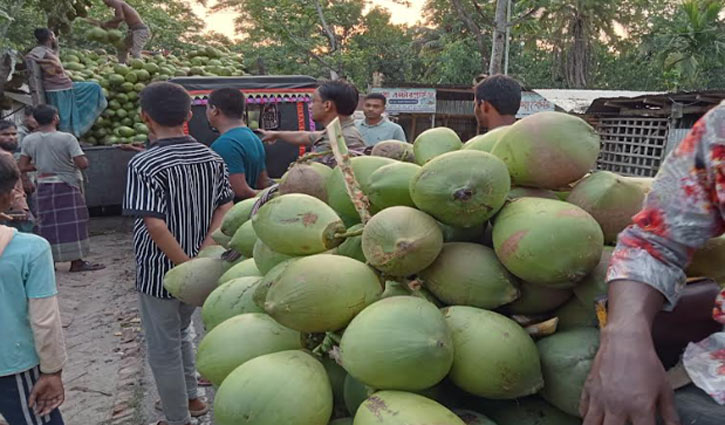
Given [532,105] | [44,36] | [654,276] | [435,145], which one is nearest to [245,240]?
[435,145]

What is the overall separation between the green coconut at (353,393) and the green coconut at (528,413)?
0.25 meters

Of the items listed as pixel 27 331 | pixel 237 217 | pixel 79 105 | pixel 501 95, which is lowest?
pixel 27 331

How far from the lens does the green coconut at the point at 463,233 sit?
1270mm

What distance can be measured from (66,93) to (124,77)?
1.10 m

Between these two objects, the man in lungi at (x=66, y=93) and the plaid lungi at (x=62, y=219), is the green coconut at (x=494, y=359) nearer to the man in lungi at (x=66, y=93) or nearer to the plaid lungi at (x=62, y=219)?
the plaid lungi at (x=62, y=219)

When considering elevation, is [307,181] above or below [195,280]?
above

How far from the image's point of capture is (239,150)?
391 centimetres

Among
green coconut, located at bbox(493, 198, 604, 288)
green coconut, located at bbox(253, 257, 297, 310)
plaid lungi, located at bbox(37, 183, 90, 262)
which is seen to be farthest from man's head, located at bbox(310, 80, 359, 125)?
plaid lungi, located at bbox(37, 183, 90, 262)

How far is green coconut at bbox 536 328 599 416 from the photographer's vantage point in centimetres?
101

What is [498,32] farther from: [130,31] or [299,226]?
[299,226]

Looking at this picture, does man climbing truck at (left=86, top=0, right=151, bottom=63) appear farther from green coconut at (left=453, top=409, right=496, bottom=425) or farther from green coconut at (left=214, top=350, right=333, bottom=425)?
green coconut at (left=453, top=409, right=496, bottom=425)

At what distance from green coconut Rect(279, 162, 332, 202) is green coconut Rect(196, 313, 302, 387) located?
0.42 metres

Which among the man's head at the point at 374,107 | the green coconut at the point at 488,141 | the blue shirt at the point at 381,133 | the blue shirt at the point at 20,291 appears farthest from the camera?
the man's head at the point at 374,107

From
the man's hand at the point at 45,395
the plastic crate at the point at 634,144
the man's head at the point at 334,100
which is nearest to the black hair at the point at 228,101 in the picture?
the man's head at the point at 334,100
